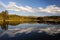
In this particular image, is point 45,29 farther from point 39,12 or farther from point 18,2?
point 18,2

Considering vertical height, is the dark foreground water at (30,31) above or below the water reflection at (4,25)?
below

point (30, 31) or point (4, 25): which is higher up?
point (4, 25)

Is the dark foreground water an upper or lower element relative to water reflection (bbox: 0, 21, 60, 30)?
lower

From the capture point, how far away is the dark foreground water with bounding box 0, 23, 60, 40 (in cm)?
160

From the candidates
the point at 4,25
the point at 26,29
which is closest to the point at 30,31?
the point at 26,29

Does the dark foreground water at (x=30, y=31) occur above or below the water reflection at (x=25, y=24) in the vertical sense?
below

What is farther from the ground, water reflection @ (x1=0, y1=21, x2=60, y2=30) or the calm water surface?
water reflection @ (x1=0, y1=21, x2=60, y2=30)

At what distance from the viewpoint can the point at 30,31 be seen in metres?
1.64

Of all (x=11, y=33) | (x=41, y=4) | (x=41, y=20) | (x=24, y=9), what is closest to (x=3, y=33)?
(x=11, y=33)

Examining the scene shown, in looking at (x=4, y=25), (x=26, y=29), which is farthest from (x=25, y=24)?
(x=4, y=25)

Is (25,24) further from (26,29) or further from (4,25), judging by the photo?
(4,25)

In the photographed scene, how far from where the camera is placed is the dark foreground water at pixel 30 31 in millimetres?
1601

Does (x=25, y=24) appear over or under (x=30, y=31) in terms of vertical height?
over

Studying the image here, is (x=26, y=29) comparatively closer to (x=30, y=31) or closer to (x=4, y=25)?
(x=30, y=31)
